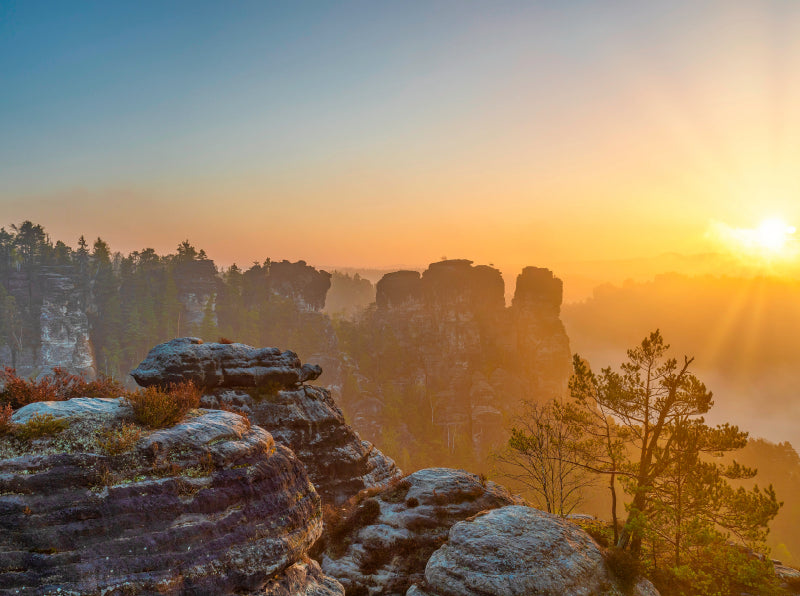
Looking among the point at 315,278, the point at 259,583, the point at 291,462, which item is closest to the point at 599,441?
the point at 291,462

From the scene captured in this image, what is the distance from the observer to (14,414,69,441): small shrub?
1177cm

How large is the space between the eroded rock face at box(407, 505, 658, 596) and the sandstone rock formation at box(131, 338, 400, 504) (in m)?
16.0

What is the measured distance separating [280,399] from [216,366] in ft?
16.4

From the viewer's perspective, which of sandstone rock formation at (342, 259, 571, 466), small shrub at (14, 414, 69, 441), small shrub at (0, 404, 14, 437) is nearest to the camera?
small shrub at (0, 404, 14, 437)

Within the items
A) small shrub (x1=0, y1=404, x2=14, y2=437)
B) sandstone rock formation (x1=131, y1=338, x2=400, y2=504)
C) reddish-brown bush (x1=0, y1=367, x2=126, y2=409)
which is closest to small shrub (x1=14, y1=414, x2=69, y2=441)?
small shrub (x1=0, y1=404, x2=14, y2=437)

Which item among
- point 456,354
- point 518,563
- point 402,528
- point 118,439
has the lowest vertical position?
point 456,354

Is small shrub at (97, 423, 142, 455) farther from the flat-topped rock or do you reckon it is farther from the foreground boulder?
the flat-topped rock

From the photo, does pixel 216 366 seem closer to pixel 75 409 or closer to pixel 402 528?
pixel 75 409

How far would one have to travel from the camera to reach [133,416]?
13898 millimetres

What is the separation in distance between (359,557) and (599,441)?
12660 mm

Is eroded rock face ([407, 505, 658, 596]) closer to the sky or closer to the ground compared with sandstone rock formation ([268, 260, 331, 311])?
closer to the ground

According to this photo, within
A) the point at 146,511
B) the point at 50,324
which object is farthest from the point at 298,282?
the point at 146,511

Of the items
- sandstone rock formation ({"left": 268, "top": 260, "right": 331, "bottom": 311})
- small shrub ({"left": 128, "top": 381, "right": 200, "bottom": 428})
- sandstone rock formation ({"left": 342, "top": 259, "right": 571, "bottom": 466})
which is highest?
sandstone rock formation ({"left": 268, "top": 260, "right": 331, "bottom": 311})

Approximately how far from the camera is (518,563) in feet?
48.4
